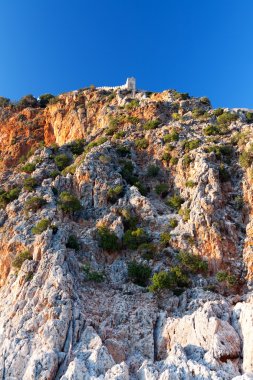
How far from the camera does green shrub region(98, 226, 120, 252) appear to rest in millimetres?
29781

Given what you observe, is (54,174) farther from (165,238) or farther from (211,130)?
(211,130)

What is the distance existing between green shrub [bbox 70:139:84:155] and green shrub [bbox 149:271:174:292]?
2060cm

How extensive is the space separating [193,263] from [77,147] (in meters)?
21.0

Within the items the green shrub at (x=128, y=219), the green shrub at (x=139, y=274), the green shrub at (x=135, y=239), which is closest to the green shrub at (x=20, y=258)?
the green shrub at (x=135, y=239)

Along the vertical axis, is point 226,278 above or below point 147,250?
below

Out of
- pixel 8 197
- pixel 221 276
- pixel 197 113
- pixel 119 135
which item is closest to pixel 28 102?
pixel 119 135

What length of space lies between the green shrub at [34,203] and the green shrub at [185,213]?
10592 millimetres

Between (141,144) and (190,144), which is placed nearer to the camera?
(190,144)

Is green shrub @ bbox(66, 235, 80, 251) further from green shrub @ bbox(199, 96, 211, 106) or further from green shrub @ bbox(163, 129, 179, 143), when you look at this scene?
green shrub @ bbox(199, 96, 211, 106)

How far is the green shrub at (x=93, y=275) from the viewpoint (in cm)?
2702

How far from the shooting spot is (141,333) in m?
23.2

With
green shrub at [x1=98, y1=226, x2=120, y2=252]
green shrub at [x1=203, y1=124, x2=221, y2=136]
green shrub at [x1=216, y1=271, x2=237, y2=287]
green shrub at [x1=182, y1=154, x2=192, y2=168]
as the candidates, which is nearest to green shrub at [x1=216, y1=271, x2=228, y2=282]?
green shrub at [x1=216, y1=271, x2=237, y2=287]

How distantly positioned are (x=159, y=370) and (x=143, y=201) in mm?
15626

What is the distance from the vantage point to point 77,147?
44.1 metres
